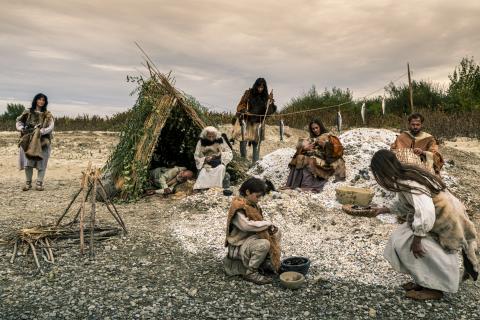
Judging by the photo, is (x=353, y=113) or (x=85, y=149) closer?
(x=85, y=149)

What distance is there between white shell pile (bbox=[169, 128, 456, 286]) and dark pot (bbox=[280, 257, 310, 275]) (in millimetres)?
181

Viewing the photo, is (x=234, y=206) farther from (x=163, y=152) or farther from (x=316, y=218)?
(x=163, y=152)

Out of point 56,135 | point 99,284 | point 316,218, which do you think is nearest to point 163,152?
point 316,218

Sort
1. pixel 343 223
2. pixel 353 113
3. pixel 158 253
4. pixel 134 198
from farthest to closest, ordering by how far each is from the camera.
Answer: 1. pixel 353 113
2. pixel 134 198
3. pixel 343 223
4. pixel 158 253

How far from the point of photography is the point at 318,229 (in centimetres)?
590

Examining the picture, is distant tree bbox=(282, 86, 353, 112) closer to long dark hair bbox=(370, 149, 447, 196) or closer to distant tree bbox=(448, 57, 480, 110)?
distant tree bbox=(448, 57, 480, 110)

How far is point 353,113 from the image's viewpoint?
60.1ft

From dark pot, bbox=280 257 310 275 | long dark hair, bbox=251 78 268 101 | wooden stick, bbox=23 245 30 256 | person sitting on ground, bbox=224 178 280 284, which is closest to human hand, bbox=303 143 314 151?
long dark hair, bbox=251 78 268 101

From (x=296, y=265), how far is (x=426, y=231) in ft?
4.28

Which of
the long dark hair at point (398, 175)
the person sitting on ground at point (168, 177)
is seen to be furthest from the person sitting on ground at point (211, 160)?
the long dark hair at point (398, 175)

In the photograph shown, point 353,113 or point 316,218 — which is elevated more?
point 353,113

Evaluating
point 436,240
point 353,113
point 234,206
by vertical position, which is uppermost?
point 353,113

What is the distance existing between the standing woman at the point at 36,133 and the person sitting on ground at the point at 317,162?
461cm

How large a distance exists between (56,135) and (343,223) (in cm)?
1357
